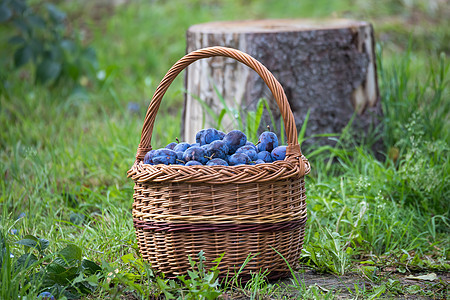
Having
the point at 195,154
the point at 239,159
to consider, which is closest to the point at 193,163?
the point at 195,154

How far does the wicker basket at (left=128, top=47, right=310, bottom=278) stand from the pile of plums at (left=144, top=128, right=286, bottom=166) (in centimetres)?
7

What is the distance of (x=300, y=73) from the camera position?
8.87 feet

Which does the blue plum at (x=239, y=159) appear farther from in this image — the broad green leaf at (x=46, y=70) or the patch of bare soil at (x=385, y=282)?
the broad green leaf at (x=46, y=70)

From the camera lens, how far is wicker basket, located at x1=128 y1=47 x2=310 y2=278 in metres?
1.48

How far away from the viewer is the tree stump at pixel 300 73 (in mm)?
2676

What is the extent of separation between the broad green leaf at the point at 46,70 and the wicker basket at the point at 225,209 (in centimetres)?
265

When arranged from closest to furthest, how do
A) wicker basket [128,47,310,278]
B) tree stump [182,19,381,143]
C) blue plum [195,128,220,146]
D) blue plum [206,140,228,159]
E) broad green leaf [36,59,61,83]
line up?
1. wicker basket [128,47,310,278]
2. blue plum [206,140,228,159]
3. blue plum [195,128,220,146]
4. tree stump [182,19,381,143]
5. broad green leaf [36,59,61,83]

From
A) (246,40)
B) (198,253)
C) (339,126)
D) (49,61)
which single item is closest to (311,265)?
(198,253)

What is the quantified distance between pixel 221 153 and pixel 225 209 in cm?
20

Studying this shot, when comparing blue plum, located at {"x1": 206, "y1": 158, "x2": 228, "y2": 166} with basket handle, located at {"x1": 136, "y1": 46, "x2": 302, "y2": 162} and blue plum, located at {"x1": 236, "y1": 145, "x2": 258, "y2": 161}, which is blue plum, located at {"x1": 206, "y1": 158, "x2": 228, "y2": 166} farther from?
basket handle, located at {"x1": 136, "y1": 46, "x2": 302, "y2": 162}

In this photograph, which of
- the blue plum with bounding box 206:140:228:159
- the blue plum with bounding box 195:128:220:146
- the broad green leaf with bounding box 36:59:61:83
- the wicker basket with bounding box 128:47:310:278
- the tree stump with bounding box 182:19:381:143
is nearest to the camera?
the wicker basket with bounding box 128:47:310:278

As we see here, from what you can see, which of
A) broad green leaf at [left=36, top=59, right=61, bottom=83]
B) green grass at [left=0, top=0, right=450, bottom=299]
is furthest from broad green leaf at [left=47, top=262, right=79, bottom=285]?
broad green leaf at [left=36, top=59, right=61, bottom=83]

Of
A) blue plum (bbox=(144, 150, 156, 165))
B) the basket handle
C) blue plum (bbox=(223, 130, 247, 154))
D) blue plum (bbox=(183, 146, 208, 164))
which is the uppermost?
the basket handle

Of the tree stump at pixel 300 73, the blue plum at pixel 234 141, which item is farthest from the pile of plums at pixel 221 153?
the tree stump at pixel 300 73
